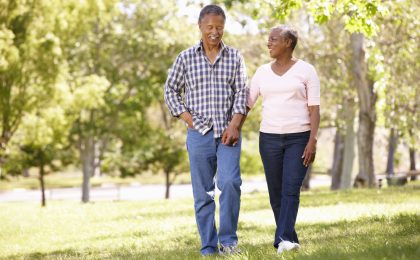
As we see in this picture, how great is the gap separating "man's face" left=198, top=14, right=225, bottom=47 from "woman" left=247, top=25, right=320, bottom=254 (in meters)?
0.48

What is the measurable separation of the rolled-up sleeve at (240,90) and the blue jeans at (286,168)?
1.36ft

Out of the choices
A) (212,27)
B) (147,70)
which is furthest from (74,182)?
(212,27)

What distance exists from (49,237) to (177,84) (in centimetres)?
542

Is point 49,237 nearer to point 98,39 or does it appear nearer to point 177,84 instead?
point 177,84

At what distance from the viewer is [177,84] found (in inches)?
259

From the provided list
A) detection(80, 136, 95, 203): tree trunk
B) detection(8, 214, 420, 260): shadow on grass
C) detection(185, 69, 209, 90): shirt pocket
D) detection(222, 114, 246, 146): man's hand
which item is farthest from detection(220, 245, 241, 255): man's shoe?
Result: detection(80, 136, 95, 203): tree trunk

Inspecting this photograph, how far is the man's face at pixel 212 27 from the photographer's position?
6232mm

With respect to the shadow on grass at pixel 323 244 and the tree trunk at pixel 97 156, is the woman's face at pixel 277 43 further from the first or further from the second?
the tree trunk at pixel 97 156

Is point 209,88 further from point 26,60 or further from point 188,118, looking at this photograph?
point 26,60

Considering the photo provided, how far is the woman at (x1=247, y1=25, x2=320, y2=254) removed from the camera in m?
6.36

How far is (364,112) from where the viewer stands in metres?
21.7

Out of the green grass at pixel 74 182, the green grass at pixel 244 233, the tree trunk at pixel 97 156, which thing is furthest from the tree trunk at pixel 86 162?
the green grass at pixel 244 233

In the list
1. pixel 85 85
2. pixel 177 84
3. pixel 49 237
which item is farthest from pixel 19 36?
pixel 177 84

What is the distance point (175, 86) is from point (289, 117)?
1.09 meters
